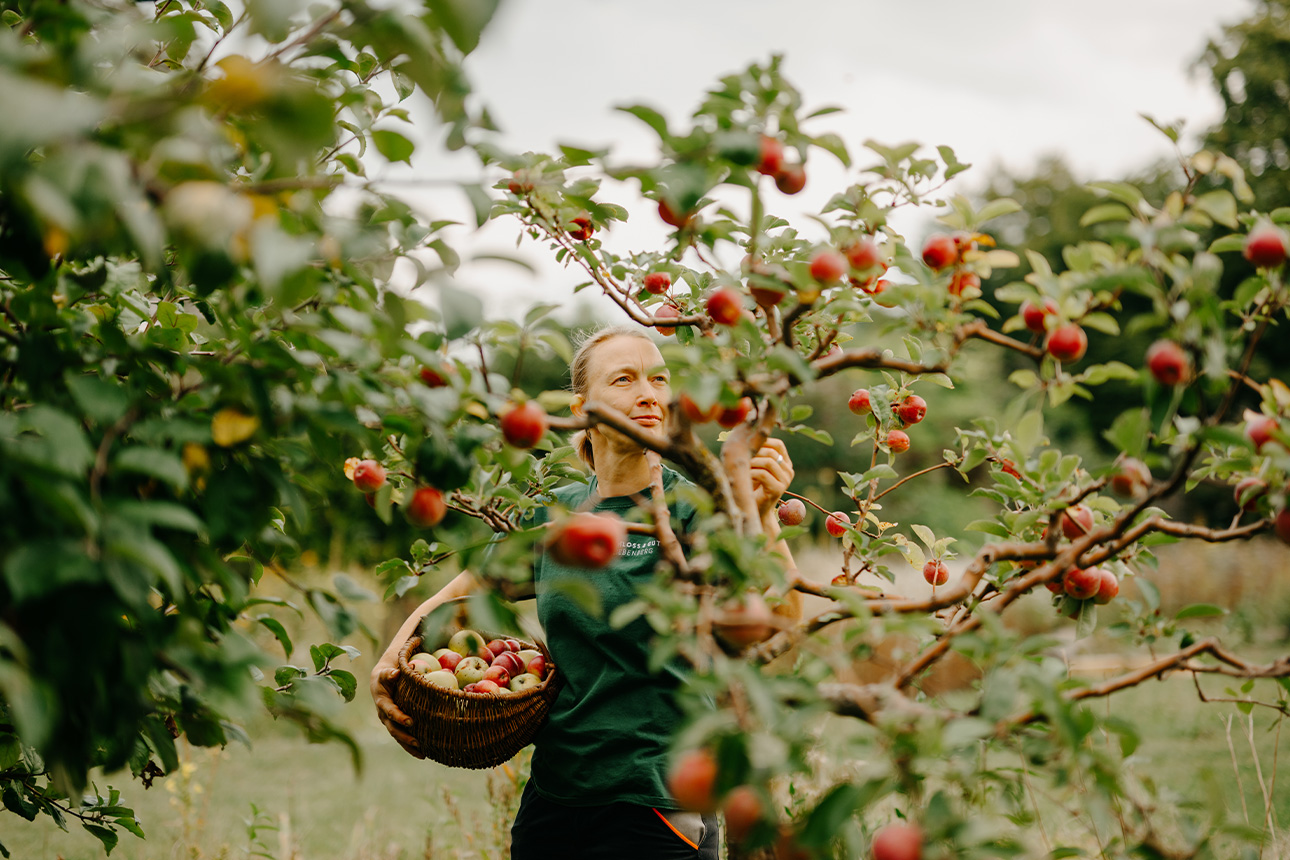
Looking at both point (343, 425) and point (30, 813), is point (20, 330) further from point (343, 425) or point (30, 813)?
point (30, 813)

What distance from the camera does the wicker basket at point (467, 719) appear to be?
5.10 feet

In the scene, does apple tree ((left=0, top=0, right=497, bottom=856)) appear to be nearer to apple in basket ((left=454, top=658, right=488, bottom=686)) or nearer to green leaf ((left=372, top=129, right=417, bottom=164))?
green leaf ((left=372, top=129, right=417, bottom=164))

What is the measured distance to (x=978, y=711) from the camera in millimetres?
939

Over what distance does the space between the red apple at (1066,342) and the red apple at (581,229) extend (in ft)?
2.80

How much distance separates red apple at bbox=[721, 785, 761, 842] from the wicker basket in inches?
32.4

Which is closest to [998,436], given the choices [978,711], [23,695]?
[978,711]

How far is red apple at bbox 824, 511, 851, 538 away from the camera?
5.27 ft

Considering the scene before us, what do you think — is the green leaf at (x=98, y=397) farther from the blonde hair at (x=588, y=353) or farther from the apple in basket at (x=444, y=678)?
the blonde hair at (x=588, y=353)

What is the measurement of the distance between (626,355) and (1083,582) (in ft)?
3.37

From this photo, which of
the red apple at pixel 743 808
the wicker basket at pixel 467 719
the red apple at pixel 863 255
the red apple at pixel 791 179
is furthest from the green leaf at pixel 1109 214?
the wicker basket at pixel 467 719

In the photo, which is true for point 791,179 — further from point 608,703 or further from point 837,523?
point 608,703

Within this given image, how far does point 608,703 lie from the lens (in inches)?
67.0

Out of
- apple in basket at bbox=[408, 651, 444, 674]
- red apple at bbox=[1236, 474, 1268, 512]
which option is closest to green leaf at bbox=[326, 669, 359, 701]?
apple in basket at bbox=[408, 651, 444, 674]

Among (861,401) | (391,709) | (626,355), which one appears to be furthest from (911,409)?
(391,709)
